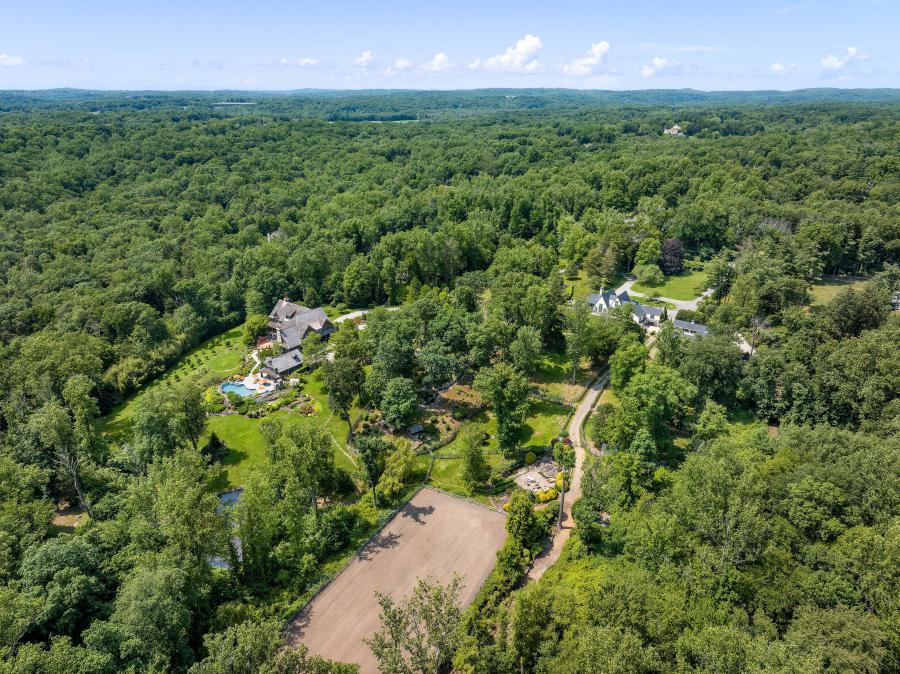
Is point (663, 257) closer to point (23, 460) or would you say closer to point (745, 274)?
point (745, 274)

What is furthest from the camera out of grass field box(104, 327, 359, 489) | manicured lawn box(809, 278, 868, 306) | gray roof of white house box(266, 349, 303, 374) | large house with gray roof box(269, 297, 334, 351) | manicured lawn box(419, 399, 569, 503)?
manicured lawn box(809, 278, 868, 306)

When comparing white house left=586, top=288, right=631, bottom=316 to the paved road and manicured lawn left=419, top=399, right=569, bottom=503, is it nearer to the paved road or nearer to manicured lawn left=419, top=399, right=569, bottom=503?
the paved road

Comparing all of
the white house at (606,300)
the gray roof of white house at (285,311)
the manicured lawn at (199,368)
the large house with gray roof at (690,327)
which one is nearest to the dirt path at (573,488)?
the large house with gray roof at (690,327)

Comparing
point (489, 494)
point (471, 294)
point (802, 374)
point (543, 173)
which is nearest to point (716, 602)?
point (489, 494)

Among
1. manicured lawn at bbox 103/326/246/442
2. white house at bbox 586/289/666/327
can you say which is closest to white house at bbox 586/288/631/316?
white house at bbox 586/289/666/327

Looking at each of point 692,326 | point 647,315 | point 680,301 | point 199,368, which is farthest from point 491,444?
point 680,301

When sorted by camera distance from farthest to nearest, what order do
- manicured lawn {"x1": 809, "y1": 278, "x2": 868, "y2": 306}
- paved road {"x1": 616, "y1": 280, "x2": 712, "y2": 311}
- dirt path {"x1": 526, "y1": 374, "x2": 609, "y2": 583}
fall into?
1. paved road {"x1": 616, "y1": 280, "x2": 712, "y2": 311}
2. manicured lawn {"x1": 809, "y1": 278, "x2": 868, "y2": 306}
3. dirt path {"x1": 526, "y1": 374, "x2": 609, "y2": 583}

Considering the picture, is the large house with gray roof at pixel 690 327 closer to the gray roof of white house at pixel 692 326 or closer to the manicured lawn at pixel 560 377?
the gray roof of white house at pixel 692 326
